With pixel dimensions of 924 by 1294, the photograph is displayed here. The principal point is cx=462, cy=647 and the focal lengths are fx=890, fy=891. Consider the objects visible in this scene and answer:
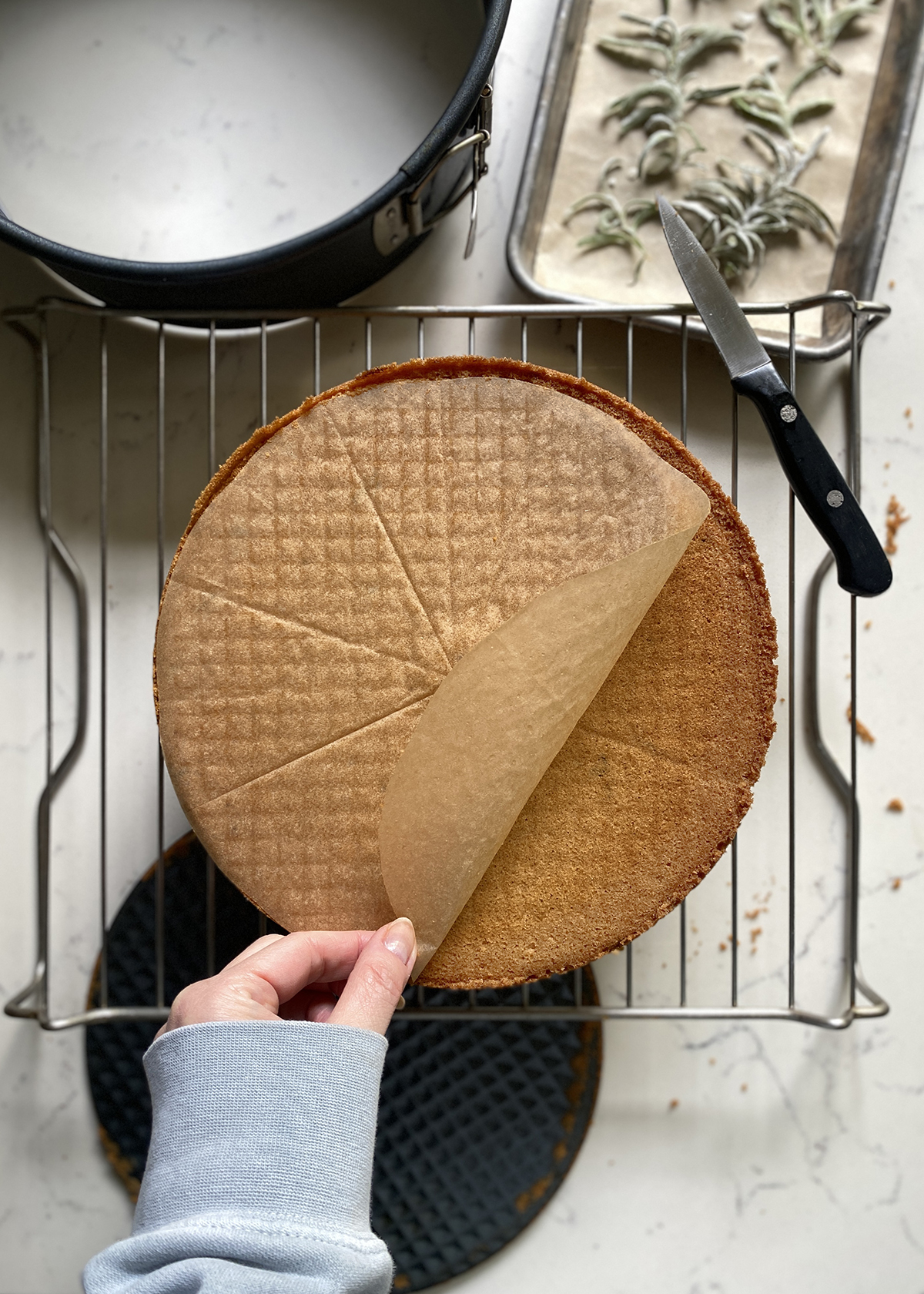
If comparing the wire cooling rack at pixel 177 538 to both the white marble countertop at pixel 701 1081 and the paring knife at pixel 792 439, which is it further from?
the paring knife at pixel 792 439

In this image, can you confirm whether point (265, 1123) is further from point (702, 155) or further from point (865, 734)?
point (702, 155)

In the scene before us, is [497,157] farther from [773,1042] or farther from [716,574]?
[773,1042]

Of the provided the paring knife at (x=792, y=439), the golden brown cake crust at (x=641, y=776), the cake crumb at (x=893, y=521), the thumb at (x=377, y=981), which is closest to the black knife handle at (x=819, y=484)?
the paring knife at (x=792, y=439)

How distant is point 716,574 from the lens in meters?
0.96

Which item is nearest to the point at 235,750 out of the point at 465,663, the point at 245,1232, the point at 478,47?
the point at 465,663

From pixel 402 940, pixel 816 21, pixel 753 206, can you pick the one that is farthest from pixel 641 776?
pixel 816 21

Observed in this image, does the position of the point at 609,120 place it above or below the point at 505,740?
above

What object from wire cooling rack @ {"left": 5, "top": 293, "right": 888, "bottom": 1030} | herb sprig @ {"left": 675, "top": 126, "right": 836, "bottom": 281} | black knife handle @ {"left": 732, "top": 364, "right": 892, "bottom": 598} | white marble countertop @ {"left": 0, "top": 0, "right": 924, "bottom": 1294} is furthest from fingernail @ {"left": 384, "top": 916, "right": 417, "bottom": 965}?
herb sprig @ {"left": 675, "top": 126, "right": 836, "bottom": 281}

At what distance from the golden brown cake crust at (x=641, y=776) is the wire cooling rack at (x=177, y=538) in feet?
0.83

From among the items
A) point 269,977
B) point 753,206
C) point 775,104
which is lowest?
point 269,977

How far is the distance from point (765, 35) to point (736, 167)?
0.19 m

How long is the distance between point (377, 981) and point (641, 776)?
343 mm

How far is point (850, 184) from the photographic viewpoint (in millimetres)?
1174

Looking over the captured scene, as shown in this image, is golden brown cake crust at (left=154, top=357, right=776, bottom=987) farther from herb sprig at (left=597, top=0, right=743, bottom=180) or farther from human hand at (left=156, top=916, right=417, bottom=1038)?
herb sprig at (left=597, top=0, right=743, bottom=180)
